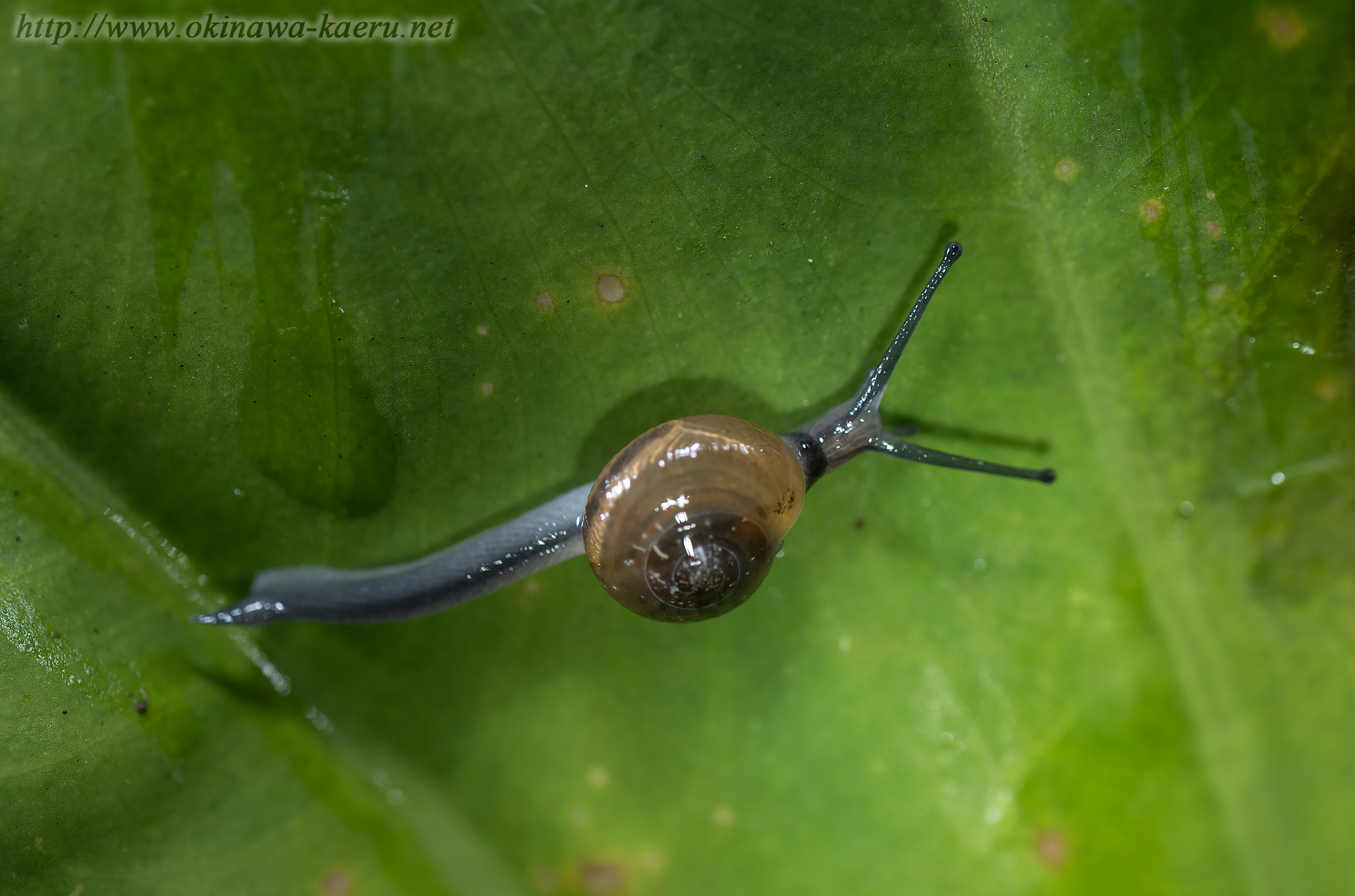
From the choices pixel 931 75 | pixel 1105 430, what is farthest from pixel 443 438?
pixel 1105 430

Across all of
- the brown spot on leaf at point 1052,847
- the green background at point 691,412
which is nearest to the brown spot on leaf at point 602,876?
the green background at point 691,412

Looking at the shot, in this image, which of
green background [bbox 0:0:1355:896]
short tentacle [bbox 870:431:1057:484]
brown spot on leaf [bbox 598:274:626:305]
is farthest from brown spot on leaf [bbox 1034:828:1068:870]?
brown spot on leaf [bbox 598:274:626:305]

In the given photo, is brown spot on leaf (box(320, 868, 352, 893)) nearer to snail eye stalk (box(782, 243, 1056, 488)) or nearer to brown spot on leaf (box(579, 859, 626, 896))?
brown spot on leaf (box(579, 859, 626, 896))

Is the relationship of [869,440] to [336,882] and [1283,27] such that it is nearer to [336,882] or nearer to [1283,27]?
[1283,27]

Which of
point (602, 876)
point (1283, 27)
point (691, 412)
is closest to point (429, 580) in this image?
point (691, 412)

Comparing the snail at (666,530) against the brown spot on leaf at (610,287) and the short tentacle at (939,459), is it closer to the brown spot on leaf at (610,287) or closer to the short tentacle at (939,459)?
the short tentacle at (939,459)

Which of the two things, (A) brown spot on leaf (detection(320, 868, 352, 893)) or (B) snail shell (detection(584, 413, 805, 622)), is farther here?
(A) brown spot on leaf (detection(320, 868, 352, 893))
